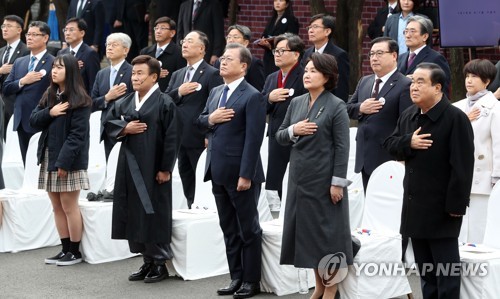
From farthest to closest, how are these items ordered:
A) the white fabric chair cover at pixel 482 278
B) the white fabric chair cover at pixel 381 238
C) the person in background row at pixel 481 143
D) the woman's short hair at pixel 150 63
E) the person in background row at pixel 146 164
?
the woman's short hair at pixel 150 63, the person in background row at pixel 146 164, the person in background row at pixel 481 143, the white fabric chair cover at pixel 381 238, the white fabric chair cover at pixel 482 278

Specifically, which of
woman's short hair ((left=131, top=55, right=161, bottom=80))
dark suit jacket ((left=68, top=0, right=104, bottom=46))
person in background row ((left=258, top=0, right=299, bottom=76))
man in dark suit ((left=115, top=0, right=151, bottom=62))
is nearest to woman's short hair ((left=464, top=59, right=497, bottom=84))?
woman's short hair ((left=131, top=55, right=161, bottom=80))

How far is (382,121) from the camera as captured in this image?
29.3 feet

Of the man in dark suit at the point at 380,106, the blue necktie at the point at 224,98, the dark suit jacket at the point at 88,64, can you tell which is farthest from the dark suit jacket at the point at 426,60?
the dark suit jacket at the point at 88,64

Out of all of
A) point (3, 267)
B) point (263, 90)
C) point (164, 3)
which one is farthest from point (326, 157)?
point (164, 3)

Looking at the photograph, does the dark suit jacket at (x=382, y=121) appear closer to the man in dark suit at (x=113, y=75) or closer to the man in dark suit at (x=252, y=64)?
the man in dark suit at (x=252, y=64)

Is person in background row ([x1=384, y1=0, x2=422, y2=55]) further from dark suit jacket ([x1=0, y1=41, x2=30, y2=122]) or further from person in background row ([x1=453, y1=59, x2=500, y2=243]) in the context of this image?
dark suit jacket ([x1=0, y1=41, x2=30, y2=122])

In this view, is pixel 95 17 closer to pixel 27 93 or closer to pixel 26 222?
pixel 27 93

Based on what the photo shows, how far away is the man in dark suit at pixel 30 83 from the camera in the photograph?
1213 cm

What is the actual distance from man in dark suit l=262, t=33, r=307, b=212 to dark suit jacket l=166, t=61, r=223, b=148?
603 mm

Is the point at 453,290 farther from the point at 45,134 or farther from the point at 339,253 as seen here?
the point at 45,134

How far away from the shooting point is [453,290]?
703 centimetres

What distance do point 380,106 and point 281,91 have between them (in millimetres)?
1319

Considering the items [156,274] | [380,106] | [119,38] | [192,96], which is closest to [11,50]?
[119,38]

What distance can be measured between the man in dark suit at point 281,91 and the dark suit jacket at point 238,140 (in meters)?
1.46
